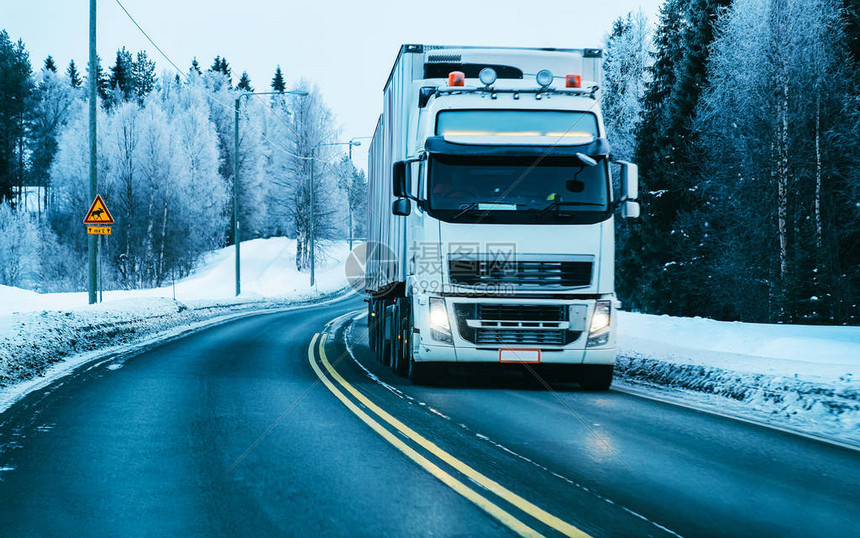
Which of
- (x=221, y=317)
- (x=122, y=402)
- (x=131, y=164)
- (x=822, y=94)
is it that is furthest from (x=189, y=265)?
(x=122, y=402)

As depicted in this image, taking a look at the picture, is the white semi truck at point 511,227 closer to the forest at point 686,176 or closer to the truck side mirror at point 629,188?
the truck side mirror at point 629,188

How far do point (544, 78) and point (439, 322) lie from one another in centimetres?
351

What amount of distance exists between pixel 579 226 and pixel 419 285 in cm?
212

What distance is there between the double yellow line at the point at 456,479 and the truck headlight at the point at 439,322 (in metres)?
1.18

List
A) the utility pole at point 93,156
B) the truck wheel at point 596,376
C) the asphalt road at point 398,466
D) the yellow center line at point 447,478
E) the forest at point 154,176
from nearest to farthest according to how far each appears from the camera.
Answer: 1. the yellow center line at point 447,478
2. the asphalt road at point 398,466
3. the truck wheel at point 596,376
4. the utility pole at point 93,156
5. the forest at point 154,176

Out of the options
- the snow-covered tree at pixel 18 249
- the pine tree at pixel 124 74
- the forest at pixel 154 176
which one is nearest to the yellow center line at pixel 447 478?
the forest at pixel 154 176

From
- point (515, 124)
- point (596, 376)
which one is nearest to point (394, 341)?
point (596, 376)

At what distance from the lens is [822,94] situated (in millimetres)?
26062

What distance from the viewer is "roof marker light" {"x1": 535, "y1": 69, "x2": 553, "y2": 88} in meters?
10.3

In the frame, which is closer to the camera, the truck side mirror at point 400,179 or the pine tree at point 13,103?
the truck side mirror at point 400,179

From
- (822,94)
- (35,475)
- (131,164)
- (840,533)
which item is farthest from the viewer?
(131,164)

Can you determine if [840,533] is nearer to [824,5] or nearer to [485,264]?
[485,264]

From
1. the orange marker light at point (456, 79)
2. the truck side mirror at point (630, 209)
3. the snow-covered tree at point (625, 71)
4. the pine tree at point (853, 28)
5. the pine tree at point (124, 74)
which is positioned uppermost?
the pine tree at point (124, 74)

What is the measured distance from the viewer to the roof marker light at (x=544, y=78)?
10.3 m
